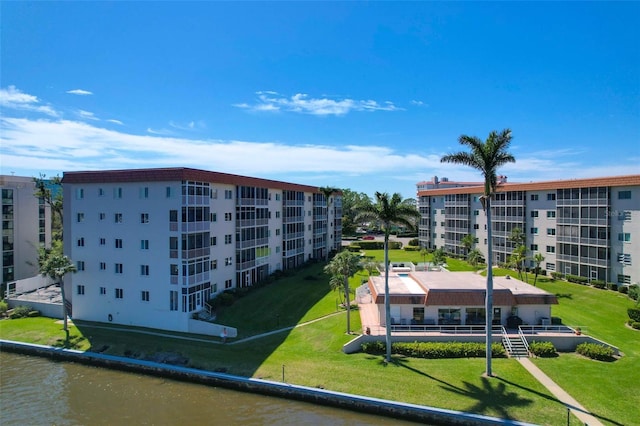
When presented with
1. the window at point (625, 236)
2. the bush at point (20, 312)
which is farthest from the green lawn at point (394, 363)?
the window at point (625, 236)

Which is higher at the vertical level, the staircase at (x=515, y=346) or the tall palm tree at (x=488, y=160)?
the tall palm tree at (x=488, y=160)

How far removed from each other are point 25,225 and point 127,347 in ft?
133

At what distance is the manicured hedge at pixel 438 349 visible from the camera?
27.9m

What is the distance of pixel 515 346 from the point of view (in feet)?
93.4

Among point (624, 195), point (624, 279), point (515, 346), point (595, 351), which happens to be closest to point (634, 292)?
point (624, 279)

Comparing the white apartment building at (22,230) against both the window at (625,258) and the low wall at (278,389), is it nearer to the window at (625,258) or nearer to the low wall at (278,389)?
the low wall at (278,389)

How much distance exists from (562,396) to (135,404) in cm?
2544

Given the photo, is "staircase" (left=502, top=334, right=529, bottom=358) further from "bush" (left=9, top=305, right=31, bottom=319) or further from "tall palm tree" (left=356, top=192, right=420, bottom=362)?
"bush" (left=9, top=305, right=31, bottom=319)

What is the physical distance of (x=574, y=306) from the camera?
39.9 metres

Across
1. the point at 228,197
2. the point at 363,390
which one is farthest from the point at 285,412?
the point at 228,197

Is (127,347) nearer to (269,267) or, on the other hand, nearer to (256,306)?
(256,306)

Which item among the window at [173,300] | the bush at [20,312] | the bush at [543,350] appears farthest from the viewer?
the bush at [20,312]

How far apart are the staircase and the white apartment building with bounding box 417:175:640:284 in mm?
14596

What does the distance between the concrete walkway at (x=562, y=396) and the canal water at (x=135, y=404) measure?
30.2 ft
